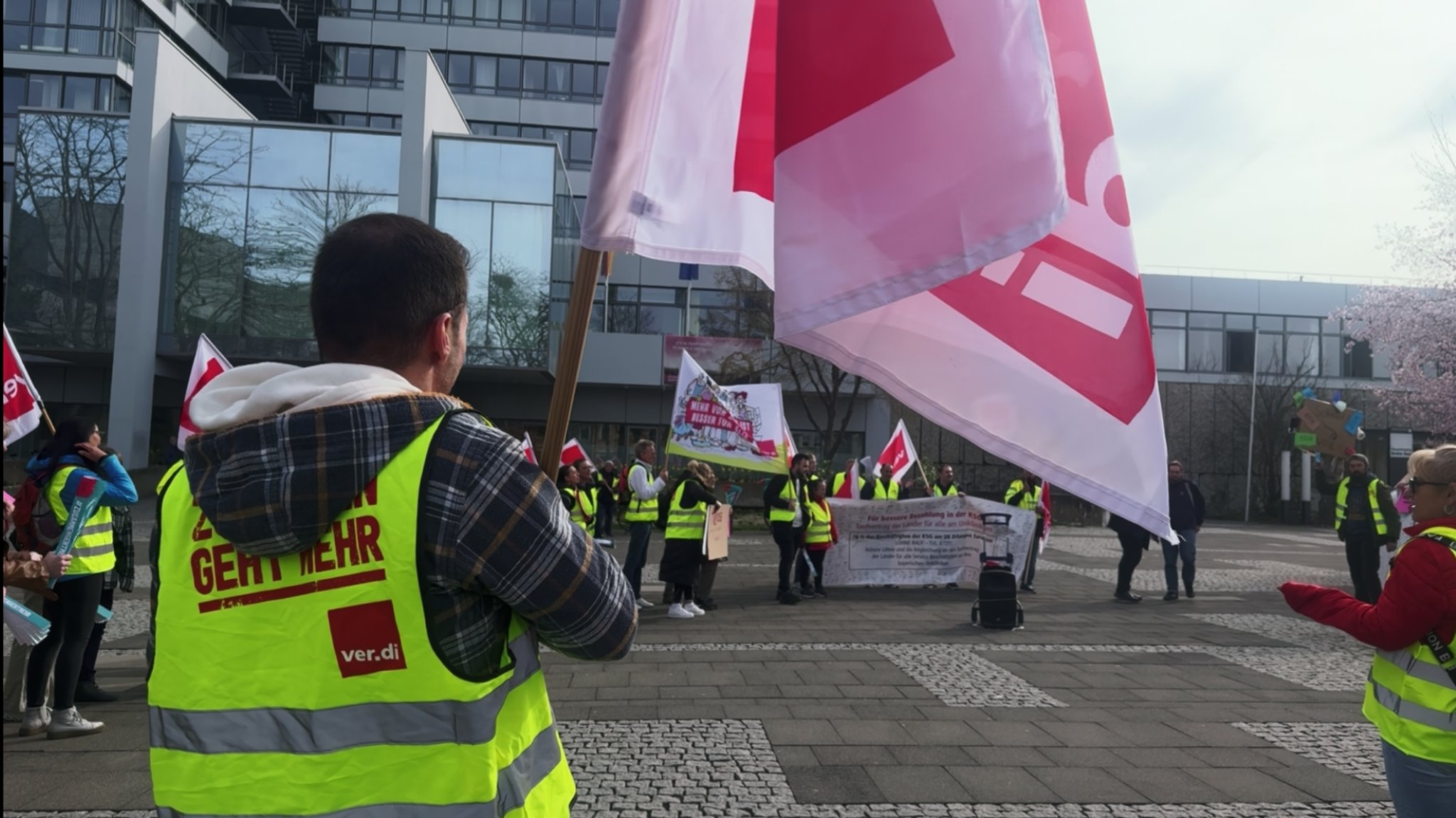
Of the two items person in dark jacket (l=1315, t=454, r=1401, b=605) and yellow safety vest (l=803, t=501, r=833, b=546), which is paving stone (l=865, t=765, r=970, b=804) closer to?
yellow safety vest (l=803, t=501, r=833, b=546)

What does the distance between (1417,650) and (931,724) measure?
338 centimetres

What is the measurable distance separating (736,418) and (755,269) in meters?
11.9

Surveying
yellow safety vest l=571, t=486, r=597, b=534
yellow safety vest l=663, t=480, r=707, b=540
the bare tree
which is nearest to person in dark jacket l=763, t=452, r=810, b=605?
yellow safety vest l=663, t=480, r=707, b=540

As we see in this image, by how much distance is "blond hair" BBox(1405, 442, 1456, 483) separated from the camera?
3496 millimetres

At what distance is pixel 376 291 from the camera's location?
1.76 meters

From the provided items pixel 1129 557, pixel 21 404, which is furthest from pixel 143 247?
pixel 1129 557

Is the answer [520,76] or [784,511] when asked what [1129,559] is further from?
[520,76]

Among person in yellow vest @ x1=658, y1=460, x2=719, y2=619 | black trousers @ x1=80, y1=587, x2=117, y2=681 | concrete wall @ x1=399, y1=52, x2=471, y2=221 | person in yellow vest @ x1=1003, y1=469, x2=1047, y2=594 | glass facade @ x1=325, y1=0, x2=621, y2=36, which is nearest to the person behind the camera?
black trousers @ x1=80, y1=587, x2=117, y2=681

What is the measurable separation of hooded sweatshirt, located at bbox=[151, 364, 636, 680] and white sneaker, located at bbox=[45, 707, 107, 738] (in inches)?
216

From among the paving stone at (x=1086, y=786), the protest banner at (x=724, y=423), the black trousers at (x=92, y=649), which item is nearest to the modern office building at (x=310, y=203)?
the protest banner at (x=724, y=423)

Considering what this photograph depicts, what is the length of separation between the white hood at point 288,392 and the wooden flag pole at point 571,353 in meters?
0.36

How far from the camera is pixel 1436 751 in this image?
3.20 meters

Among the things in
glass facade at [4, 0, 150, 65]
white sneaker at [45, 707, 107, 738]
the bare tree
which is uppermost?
glass facade at [4, 0, 150, 65]

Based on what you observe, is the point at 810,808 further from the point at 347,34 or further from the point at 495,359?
the point at 347,34
